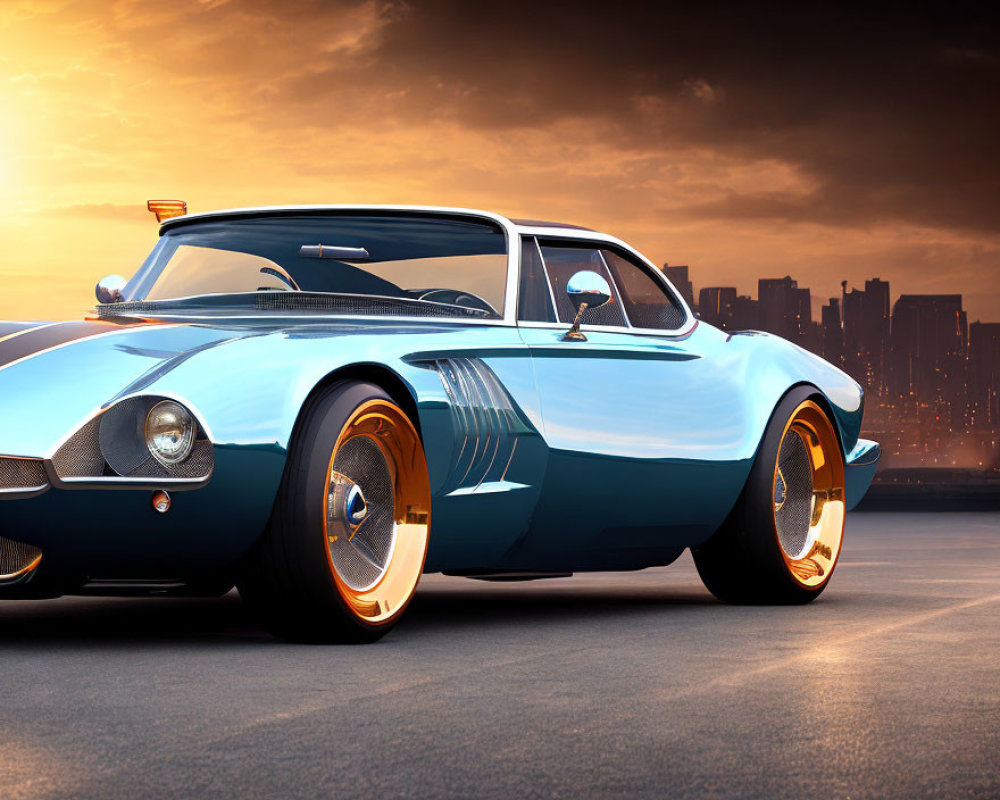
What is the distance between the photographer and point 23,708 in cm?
433

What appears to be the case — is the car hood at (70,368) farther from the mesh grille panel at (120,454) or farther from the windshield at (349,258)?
the windshield at (349,258)

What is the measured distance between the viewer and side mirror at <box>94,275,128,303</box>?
747 centimetres

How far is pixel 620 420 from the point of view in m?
6.77

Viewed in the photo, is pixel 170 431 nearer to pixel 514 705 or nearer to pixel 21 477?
pixel 21 477

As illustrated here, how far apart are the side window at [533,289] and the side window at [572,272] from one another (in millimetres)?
48

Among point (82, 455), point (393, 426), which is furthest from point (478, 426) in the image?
point (82, 455)

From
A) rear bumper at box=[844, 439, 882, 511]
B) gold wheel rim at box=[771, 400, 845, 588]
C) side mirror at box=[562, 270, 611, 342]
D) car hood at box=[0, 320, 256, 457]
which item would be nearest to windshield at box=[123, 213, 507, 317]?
side mirror at box=[562, 270, 611, 342]

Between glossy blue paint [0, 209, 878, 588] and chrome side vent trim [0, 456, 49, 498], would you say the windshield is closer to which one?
glossy blue paint [0, 209, 878, 588]

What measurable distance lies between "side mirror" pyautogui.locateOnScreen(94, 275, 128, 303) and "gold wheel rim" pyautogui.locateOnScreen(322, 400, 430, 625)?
2119 millimetres

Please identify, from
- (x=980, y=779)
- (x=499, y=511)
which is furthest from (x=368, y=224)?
(x=980, y=779)

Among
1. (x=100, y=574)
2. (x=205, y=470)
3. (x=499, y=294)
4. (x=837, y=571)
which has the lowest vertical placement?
(x=837, y=571)

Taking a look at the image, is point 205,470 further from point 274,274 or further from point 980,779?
point 980,779

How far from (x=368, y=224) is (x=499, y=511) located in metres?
1.56

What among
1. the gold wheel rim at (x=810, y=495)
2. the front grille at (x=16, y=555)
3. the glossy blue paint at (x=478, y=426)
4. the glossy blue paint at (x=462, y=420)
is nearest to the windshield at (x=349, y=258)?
the glossy blue paint at (x=462, y=420)
